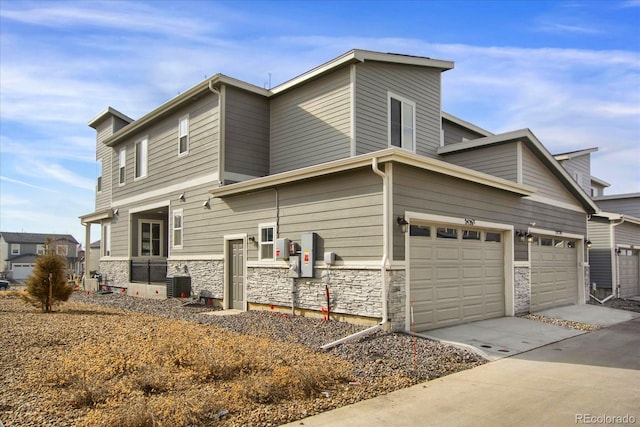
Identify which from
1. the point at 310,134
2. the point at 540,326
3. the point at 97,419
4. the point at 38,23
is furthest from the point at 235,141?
the point at 97,419

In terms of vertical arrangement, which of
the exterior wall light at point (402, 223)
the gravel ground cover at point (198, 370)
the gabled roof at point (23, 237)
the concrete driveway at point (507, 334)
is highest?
the gabled roof at point (23, 237)

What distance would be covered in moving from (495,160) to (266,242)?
23.1ft

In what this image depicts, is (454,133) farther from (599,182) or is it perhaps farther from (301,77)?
(599,182)

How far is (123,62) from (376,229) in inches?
268

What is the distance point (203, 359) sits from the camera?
20.0ft

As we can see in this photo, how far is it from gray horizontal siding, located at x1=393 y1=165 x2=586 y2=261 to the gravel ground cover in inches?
91.2

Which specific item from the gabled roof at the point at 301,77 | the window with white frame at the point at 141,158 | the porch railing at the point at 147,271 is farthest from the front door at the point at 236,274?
the window with white frame at the point at 141,158

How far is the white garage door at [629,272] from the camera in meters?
18.7

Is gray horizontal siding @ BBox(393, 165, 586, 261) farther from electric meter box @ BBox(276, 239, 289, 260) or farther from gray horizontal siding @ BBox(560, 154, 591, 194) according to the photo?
gray horizontal siding @ BBox(560, 154, 591, 194)

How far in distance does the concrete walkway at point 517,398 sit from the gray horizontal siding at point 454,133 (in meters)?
10.5

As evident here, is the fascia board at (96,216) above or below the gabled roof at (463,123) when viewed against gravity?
below

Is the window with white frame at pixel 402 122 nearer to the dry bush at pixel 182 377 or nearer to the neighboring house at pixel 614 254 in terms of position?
the dry bush at pixel 182 377

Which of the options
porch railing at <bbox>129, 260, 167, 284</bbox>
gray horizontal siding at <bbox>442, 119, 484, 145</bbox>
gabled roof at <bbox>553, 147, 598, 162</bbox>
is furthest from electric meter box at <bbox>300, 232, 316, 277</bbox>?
gabled roof at <bbox>553, 147, 598, 162</bbox>

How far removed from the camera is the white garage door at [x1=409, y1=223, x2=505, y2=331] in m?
9.25
